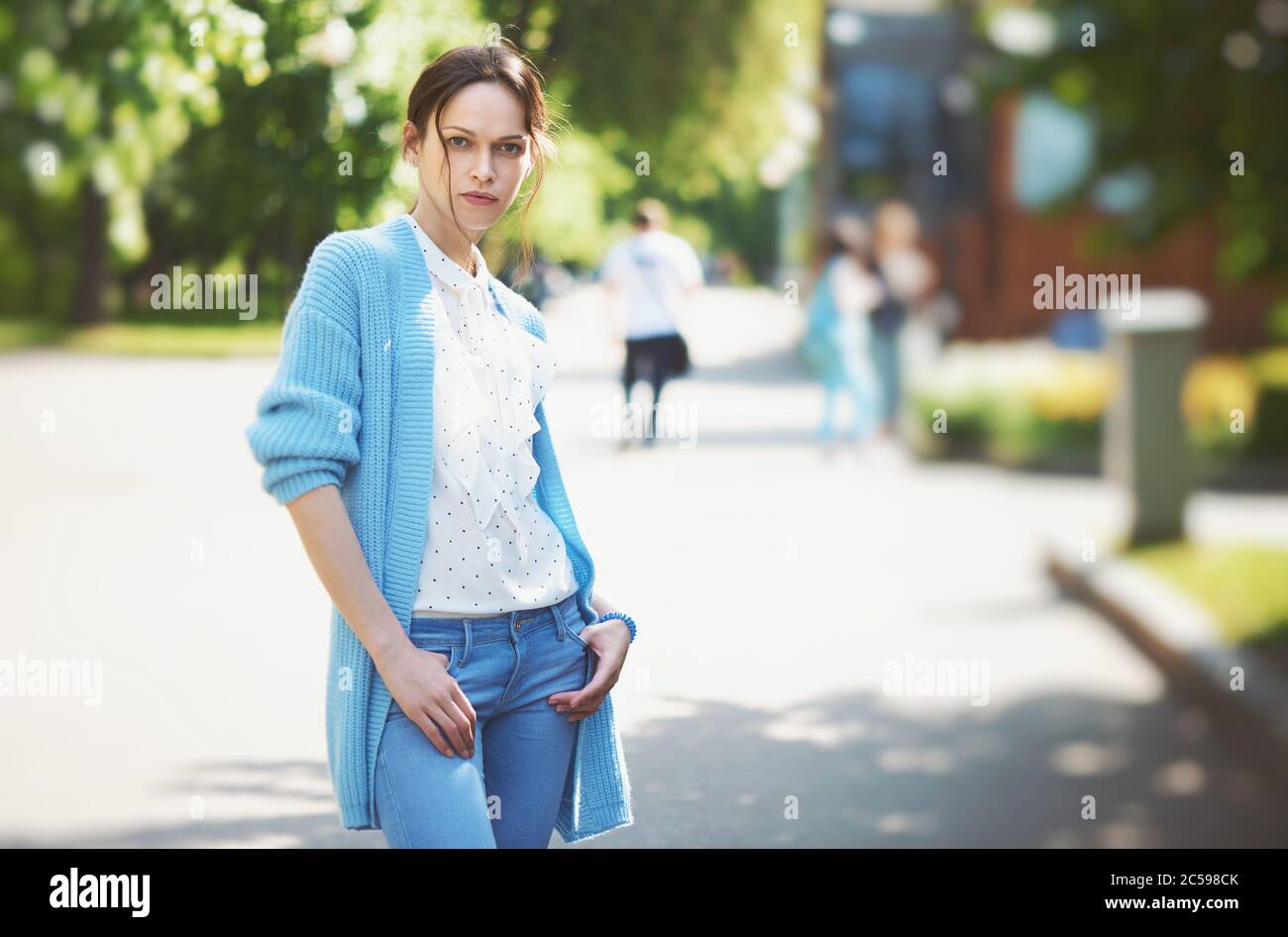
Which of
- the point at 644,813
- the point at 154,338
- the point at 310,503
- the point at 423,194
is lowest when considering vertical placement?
the point at 644,813

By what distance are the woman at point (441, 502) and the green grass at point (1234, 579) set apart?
5124 millimetres

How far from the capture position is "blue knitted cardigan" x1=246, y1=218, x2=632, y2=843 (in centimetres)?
247

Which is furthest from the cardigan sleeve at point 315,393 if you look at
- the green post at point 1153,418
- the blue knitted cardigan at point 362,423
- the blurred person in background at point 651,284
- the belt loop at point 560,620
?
the blurred person in background at point 651,284

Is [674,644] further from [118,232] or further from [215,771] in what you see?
[118,232]

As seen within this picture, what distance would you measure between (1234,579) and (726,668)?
127 inches

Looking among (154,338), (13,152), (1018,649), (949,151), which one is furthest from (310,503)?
(154,338)

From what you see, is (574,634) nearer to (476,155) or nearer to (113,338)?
(476,155)

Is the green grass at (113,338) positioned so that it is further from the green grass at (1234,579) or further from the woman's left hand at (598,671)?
the woman's left hand at (598,671)

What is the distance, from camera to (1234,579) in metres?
8.59

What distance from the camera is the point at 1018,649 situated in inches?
304

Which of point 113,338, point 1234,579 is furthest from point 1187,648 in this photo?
point 113,338

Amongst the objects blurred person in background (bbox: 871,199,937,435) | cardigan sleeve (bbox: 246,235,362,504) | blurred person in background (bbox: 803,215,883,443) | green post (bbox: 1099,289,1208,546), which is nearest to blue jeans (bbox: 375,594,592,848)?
cardigan sleeve (bbox: 246,235,362,504)

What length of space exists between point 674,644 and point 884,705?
89 cm

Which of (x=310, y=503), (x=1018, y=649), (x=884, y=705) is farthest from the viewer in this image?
(x=1018, y=649)
